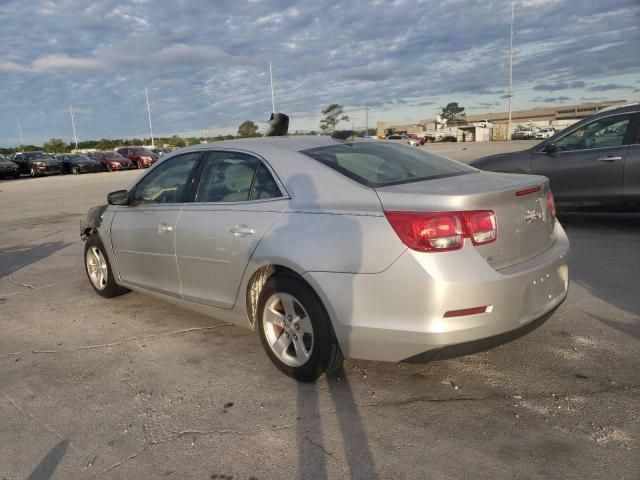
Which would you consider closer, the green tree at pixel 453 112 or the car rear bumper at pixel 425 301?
the car rear bumper at pixel 425 301

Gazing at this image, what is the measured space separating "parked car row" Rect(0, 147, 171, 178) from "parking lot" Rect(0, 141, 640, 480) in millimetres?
30345

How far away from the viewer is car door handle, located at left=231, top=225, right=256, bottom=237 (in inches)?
141

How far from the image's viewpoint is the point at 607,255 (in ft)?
20.7

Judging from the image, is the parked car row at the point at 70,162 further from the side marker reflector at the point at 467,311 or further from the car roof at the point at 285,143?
the side marker reflector at the point at 467,311

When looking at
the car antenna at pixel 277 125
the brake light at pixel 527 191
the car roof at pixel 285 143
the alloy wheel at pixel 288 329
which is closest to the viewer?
the brake light at pixel 527 191

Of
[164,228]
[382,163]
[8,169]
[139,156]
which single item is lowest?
[8,169]

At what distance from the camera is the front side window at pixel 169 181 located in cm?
434

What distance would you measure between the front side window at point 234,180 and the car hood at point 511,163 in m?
5.37

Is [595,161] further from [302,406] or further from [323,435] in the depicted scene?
[323,435]

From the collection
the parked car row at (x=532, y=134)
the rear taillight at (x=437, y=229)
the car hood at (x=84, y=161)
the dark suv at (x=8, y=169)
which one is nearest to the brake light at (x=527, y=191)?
the rear taillight at (x=437, y=229)

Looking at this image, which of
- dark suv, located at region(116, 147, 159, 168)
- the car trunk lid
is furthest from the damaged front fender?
dark suv, located at region(116, 147, 159, 168)

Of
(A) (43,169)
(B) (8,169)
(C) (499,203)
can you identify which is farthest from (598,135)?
(A) (43,169)

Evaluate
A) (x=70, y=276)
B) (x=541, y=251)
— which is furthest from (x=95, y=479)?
(x=70, y=276)

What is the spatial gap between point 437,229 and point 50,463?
2.30 metres
